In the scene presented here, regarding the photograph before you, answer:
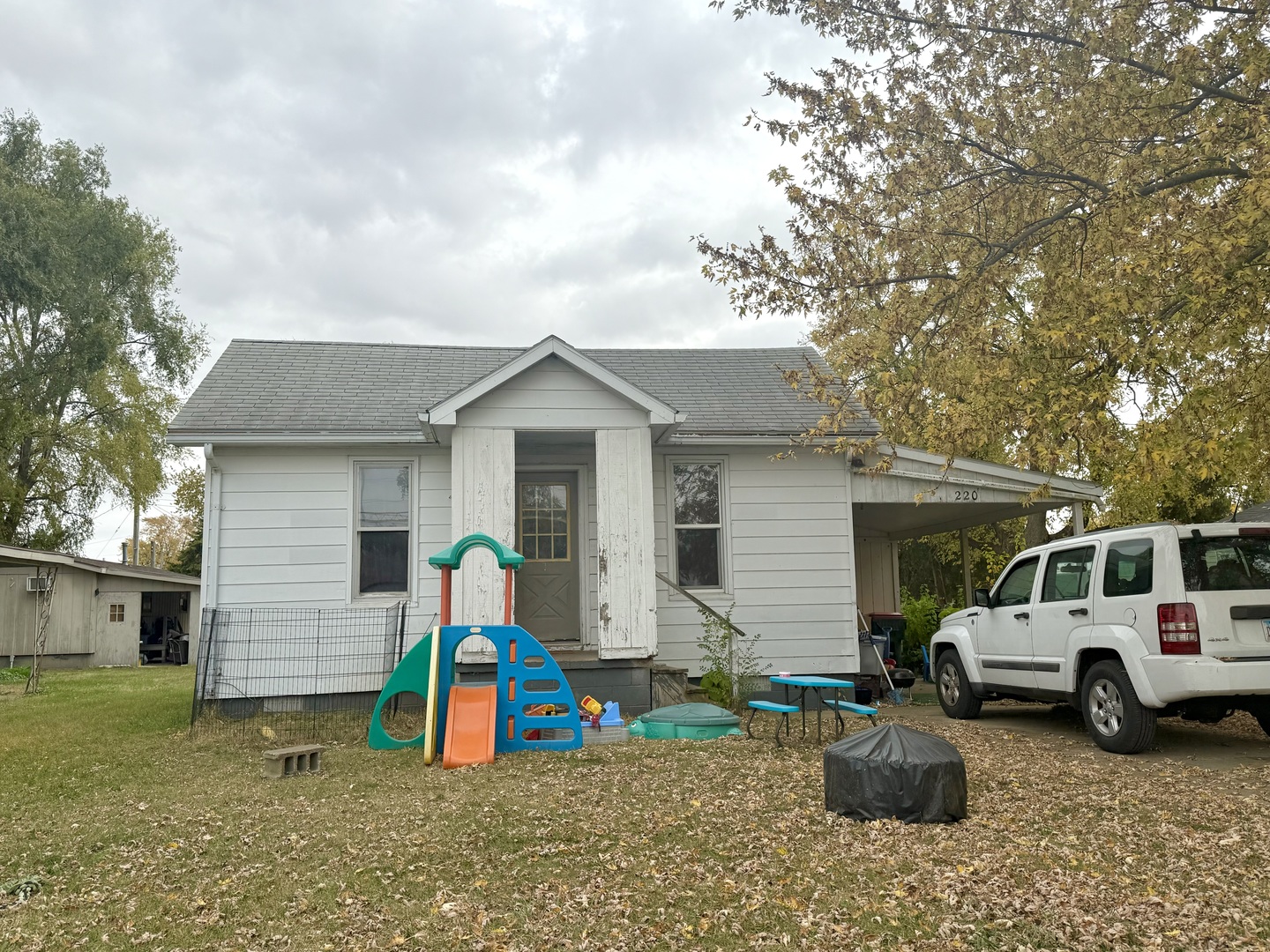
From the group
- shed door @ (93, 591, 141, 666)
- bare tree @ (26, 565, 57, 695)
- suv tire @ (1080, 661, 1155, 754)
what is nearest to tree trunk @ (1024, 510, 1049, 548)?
suv tire @ (1080, 661, 1155, 754)

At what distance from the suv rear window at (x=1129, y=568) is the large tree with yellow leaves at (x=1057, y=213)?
2.86 ft

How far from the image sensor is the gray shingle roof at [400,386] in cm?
1072

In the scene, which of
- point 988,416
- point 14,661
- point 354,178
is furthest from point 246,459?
point 14,661

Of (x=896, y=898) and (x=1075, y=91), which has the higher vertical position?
(x=1075, y=91)

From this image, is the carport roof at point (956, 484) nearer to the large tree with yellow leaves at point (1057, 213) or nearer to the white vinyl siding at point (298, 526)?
the large tree with yellow leaves at point (1057, 213)

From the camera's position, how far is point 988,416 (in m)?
9.47

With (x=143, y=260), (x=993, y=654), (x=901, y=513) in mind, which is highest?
(x=143, y=260)

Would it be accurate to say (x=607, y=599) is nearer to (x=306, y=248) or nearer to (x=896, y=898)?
(x=896, y=898)

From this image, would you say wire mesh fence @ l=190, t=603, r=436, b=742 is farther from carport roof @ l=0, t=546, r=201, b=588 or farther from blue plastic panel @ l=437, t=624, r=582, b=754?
carport roof @ l=0, t=546, r=201, b=588

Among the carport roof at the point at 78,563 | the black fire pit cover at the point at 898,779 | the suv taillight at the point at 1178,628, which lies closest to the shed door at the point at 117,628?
the carport roof at the point at 78,563

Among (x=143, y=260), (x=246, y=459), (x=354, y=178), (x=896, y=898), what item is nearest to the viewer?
(x=896, y=898)

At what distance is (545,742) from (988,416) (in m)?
5.52

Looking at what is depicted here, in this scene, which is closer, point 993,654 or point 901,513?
point 993,654

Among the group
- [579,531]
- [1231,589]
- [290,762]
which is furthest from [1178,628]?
[290,762]
